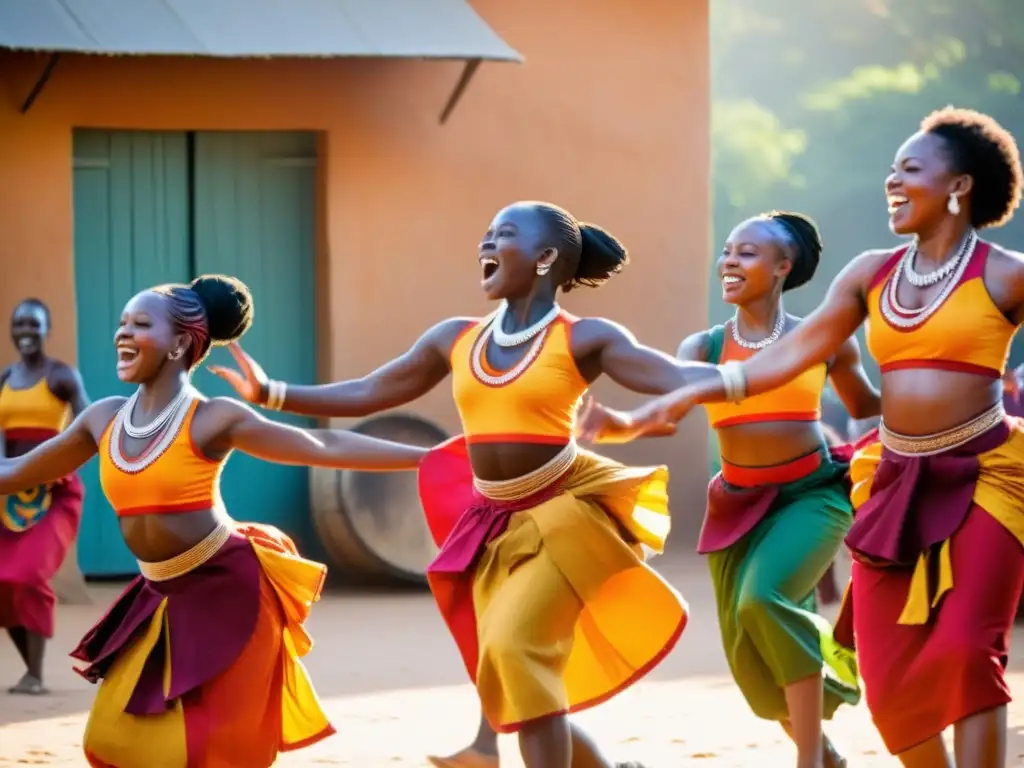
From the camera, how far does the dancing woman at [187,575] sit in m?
5.92

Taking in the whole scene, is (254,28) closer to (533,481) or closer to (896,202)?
(533,481)

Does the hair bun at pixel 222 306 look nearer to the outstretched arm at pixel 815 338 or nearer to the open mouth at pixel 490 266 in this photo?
the open mouth at pixel 490 266

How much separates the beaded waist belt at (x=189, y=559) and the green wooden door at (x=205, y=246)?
7917 millimetres

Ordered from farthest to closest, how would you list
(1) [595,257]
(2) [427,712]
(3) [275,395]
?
(2) [427,712] → (1) [595,257] → (3) [275,395]

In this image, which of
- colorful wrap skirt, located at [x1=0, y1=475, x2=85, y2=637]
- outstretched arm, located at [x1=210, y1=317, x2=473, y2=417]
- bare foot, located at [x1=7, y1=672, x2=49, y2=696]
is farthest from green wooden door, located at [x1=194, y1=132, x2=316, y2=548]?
outstretched arm, located at [x1=210, y1=317, x2=473, y2=417]

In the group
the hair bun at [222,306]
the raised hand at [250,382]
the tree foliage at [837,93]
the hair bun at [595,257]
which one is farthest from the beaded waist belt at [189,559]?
the tree foliage at [837,93]

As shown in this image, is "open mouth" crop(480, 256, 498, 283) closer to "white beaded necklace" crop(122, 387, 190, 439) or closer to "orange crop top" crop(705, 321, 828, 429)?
"white beaded necklace" crop(122, 387, 190, 439)

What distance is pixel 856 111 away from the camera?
36.0m

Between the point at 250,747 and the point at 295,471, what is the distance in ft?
27.9

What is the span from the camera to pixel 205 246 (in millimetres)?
14117

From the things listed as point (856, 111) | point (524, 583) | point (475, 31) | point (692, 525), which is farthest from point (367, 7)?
point (856, 111)

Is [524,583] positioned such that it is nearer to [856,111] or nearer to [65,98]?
[65,98]

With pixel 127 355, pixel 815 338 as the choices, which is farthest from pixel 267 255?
pixel 815 338

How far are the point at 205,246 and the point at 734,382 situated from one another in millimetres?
8762
